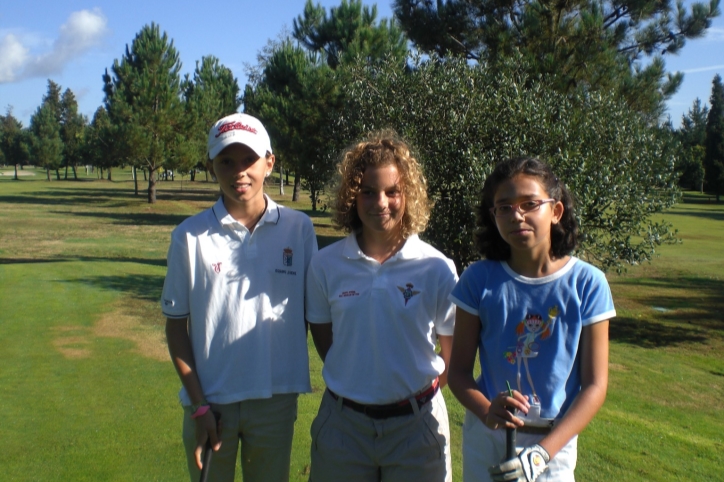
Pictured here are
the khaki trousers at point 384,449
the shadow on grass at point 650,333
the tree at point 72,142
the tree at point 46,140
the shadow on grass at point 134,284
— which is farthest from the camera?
the tree at point 72,142

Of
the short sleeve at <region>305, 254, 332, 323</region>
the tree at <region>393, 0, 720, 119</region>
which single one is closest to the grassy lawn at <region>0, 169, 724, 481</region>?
the short sleeve at <region>305, 254, 332, 323</region>

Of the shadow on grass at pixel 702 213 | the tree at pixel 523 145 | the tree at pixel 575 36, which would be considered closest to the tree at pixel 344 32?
the tree at pixel 575 36

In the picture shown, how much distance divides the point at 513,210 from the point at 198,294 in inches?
53.1

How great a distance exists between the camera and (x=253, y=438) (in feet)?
9.46

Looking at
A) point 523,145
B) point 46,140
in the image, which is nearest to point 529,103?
point 523,145

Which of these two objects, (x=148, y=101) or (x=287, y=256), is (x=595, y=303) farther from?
(x=148, y=101)

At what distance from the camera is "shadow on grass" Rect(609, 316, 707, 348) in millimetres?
11820

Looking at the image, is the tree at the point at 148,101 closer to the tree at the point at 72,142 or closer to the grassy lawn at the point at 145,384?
the grassy lawn at the point at 145,384

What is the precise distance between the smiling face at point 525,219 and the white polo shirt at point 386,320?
41 centimetres

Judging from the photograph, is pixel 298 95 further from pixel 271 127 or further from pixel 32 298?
pixel 32 298

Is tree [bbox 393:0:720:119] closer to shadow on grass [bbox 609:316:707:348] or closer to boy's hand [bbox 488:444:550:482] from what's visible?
shadow on grass [bbox 609:316:707:348]

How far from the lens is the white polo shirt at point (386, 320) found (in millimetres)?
2668

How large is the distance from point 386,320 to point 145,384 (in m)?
4.76

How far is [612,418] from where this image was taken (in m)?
6.41
